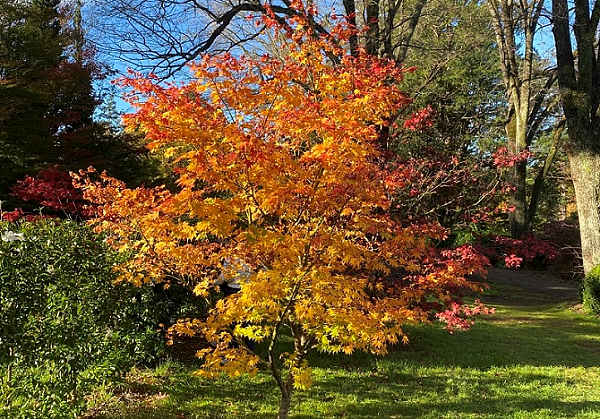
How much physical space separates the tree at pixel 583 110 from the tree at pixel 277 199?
8.10 meters

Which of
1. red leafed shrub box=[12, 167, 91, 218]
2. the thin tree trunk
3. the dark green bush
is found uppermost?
the thin tree trunk

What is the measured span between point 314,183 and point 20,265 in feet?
7.82

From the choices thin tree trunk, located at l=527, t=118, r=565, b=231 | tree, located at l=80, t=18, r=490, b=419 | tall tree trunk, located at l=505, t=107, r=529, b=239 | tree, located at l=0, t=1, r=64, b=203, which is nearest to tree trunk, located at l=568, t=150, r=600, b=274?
tall tree trunk, located at l=505, t=107, r=529, b=239

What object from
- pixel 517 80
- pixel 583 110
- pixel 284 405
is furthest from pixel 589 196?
pixel 284 405

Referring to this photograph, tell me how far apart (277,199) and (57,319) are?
2.20 metres

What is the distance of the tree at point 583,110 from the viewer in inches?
392

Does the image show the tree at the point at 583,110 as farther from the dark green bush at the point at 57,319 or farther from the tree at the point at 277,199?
the dark green bush at the point at 57,319

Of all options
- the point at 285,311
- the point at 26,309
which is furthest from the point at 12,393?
the point at 285,311

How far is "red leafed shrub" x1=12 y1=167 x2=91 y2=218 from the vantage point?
7.05 metres

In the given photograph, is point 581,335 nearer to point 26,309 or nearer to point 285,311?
point 285,311

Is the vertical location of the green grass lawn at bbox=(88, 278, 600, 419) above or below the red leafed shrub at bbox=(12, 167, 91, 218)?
below

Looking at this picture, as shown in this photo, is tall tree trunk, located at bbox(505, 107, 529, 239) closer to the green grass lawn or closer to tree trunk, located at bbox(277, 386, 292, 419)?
the green grass lawn

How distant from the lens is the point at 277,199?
3.10m

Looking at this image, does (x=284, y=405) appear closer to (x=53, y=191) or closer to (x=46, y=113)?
(x=53, y=191)
